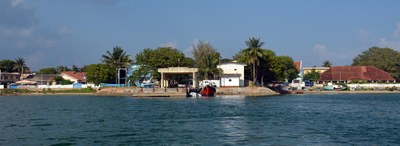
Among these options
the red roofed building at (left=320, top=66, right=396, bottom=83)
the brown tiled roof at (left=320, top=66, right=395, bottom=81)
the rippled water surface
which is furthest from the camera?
the brown tiled roof at (left=320, top=66, right=395, bottom=81)

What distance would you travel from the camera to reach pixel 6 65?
5177 inches

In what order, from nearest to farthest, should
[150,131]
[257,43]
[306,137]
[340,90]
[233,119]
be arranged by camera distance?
[306,137] → [150,131] → [233,119] → [257,43] → [340,90]

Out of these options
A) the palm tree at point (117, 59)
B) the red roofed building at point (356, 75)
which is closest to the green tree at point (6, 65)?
the palm tree at point (117, 59)

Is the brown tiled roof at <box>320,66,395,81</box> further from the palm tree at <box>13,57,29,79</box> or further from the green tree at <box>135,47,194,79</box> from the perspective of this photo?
the palm tree at <box>13,57,29,79</box>

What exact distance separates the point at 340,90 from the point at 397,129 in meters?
70.6

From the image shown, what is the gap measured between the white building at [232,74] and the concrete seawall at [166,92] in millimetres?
4957

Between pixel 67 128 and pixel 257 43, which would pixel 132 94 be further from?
pixel 67 128

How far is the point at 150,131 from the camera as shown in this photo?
26.4 metres

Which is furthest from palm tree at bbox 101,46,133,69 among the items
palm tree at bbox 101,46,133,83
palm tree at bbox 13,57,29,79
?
palm tree at bbox 13,57,29,79

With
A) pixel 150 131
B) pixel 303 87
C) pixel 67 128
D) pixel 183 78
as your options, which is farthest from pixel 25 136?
pixel 303 87

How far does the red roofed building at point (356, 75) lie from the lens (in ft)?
346

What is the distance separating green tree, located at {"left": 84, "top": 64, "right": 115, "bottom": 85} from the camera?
3632 inches

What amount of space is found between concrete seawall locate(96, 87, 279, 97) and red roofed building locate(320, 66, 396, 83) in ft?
99.3

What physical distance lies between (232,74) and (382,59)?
179 ft
